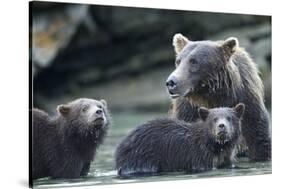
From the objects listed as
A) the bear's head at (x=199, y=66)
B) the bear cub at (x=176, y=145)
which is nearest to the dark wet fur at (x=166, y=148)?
the bear cub at (x=176, y=145)

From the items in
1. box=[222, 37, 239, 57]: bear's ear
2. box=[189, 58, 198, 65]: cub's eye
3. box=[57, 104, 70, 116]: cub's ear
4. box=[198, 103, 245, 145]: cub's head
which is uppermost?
box=[222, 37, 239, 57]: bear's ear

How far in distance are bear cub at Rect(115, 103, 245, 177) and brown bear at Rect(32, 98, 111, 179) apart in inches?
14.5

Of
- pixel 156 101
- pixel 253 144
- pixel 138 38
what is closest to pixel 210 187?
pixel 253 144

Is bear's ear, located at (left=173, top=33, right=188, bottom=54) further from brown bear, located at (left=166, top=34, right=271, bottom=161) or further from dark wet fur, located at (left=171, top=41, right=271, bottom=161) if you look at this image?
dark wet fur, located at (left=171, top=41, right=271, bottom=161)

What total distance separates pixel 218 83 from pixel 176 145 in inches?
30.1

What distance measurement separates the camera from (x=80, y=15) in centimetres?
712

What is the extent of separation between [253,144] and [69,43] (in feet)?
7.29

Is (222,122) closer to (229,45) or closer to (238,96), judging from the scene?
(238,96)

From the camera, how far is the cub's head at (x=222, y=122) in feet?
22.7

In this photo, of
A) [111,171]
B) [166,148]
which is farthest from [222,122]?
[111,171]

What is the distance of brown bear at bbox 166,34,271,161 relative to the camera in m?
6.95

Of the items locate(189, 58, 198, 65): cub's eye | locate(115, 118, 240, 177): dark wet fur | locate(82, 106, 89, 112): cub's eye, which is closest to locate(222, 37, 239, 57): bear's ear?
locate(189, 58, 198, 65): cub's eye

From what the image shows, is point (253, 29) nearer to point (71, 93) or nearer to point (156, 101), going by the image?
point (156, 101)

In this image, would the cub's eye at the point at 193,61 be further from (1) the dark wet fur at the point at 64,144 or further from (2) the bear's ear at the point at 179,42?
(1) the dark wet fur at the point at 64,144
